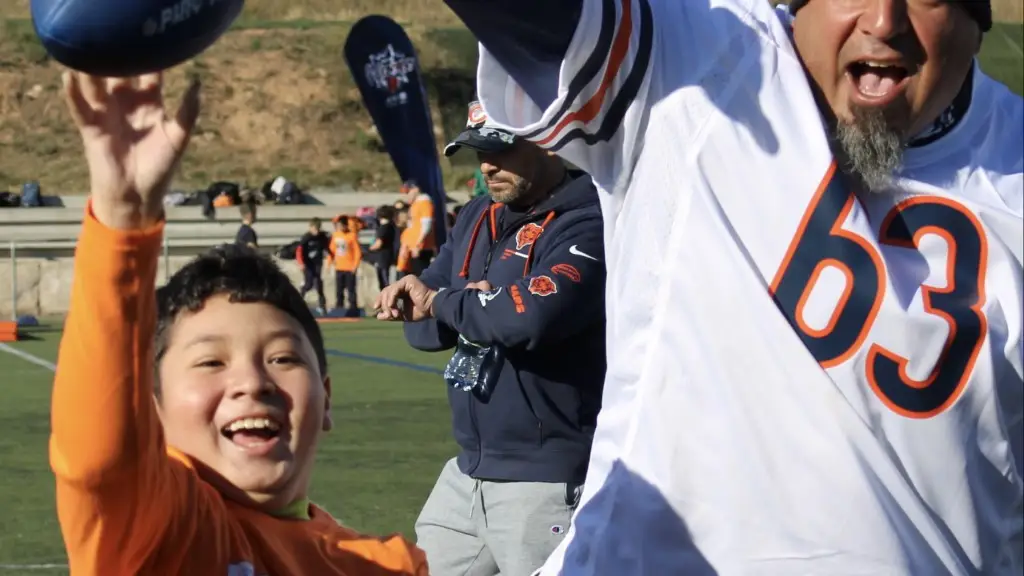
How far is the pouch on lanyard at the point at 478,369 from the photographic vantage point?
15.4ft

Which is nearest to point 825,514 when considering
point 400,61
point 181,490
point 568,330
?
point 181,490

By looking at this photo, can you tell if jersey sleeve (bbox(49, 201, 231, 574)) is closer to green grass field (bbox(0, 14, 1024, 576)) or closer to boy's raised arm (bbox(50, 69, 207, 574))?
boy's raised arm (bbox(50, 69, 207, 574))

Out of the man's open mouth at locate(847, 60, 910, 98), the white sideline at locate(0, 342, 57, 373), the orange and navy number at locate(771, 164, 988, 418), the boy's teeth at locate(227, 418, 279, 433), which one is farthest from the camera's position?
the white sideline at locate(0, 342, 57, 373)

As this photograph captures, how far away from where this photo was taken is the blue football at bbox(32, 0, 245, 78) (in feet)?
6.77

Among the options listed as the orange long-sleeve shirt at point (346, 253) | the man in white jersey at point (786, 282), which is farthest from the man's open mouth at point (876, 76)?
the orange long-sleeve shirt at point (346, 253)

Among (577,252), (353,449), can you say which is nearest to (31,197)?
(353,449)

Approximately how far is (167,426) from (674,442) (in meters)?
0.81

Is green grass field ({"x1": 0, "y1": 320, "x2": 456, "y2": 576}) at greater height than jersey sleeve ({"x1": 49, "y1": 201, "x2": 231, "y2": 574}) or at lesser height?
lesser

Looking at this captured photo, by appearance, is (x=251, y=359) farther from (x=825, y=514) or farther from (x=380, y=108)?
(x=380, y=108)

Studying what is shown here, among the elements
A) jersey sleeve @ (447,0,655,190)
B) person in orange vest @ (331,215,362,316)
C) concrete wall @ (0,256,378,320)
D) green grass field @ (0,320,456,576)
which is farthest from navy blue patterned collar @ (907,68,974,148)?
concrete wall @ (0,256,378,320)

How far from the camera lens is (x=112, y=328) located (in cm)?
197

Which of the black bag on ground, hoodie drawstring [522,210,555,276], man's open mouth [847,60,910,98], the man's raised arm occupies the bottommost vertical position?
the black bag on ground

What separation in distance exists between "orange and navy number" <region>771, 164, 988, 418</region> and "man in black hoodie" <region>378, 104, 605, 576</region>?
1.90 m

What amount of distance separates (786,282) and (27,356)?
12.9 metres
